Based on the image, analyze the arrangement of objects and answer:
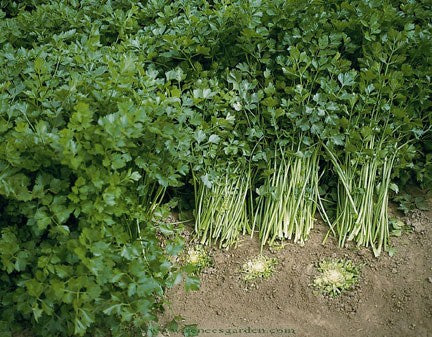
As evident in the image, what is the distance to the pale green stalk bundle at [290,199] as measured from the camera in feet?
11.8

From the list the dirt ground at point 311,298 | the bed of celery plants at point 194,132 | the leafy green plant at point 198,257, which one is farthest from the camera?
the leafy green plant at point 198,257

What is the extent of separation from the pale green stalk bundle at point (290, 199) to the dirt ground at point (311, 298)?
0.29 feet

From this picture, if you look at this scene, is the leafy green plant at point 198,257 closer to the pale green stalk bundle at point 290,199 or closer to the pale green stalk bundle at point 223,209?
the pale green stalk bundle at point 223,209

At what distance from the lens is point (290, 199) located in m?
3.64

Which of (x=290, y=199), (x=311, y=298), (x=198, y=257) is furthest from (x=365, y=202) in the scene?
(x=198, y=257)

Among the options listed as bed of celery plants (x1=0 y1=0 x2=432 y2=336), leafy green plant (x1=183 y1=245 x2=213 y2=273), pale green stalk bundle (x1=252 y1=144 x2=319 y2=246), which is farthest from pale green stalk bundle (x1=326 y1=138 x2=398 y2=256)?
leafy green plant (x1=183 y1=245 x2=213 y2=273)

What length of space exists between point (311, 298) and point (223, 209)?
2.32 ft

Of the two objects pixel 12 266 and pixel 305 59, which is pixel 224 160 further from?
pixel 12 266

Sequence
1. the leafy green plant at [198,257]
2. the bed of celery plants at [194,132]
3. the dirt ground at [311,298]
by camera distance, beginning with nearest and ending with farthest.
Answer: the bed of celery plants at [194,132], the dirt ground at [311,298], the leafy green plant at [198,257]

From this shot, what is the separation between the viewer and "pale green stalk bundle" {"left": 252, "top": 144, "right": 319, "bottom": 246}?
142 inches

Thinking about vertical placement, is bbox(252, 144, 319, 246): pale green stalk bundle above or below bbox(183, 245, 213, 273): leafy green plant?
above

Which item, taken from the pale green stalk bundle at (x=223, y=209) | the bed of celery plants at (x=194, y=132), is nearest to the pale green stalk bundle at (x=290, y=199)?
the bed of celery plants at (x=194, y=132)

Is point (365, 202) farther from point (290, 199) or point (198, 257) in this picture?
point (198, 257)

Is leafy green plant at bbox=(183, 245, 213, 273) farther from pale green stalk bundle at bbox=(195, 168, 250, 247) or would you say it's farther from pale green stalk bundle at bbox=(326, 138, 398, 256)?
pale green stalk bundle at bbox=(326, 138, 398, 256)
